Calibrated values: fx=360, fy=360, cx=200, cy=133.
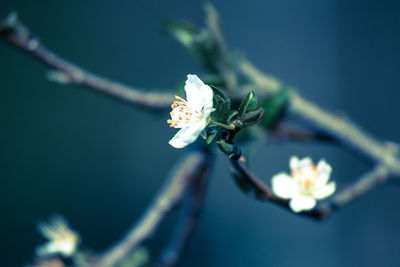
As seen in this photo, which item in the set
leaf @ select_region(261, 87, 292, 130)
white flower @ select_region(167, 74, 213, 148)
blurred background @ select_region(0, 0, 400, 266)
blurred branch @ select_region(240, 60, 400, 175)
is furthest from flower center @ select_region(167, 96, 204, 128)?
blurred background @ select_region(0, 0, 400, 266)

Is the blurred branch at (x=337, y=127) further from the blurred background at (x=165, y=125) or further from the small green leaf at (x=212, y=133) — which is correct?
the blurred background at (x=165, y=125)

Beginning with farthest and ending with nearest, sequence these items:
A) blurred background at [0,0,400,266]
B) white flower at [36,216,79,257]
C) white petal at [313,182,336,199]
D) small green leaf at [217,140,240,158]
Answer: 1. blurred background at [0,0,400,266]
2. white flower at [36,216,79,257]
3. white petal at [313,182,336,199]
4. small green leaf at [217,140,240,158]

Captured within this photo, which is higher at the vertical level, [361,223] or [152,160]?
[152,160]

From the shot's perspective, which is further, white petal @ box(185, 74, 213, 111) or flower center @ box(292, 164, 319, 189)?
flower center @ box(292, 164, 319, 189)

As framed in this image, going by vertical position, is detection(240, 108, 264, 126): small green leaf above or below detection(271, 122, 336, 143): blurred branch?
below

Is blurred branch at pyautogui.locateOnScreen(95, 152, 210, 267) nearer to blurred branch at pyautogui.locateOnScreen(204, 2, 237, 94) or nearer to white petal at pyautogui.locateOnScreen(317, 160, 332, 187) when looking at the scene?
blurred branch at pyautogui.locateOnScreen(204, 2, 237, 94)

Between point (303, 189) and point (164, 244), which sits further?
point (164, 244)

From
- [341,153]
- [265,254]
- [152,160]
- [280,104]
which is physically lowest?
[280,104]

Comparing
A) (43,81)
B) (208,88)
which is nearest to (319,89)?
(43,81)

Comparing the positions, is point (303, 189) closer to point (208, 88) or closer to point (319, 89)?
point (208, 88)
